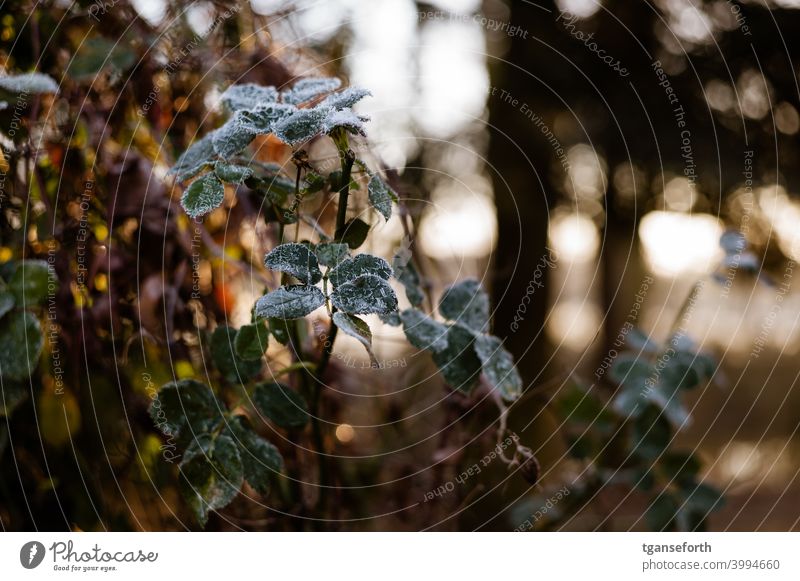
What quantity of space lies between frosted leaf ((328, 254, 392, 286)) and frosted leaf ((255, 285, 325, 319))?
16 millimetres

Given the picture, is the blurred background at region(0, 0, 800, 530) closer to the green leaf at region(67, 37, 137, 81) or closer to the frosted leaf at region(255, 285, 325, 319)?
the green leaf at region(67, 37, 137, 81)

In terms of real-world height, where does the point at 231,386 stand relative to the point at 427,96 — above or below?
below

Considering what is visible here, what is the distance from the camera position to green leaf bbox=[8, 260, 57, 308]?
0.48 meters

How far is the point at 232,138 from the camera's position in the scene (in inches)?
15.6

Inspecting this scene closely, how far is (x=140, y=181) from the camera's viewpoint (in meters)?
0.59

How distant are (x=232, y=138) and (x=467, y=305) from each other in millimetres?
227

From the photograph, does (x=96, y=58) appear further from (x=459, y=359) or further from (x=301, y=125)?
(x=459, y=359)

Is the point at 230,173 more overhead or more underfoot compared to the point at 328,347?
more overhead

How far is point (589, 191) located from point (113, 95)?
1.79 metres

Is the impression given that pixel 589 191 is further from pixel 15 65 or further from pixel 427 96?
pixel 15 65

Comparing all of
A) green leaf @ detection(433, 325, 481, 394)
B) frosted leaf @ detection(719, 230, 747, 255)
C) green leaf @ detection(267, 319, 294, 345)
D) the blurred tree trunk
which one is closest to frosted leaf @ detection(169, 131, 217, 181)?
green leaf @ detection(267, 319, 294, 345)

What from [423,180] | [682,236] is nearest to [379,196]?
[423,180]

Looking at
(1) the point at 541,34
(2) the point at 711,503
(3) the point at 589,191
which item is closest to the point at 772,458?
(3) the point at 589,191
